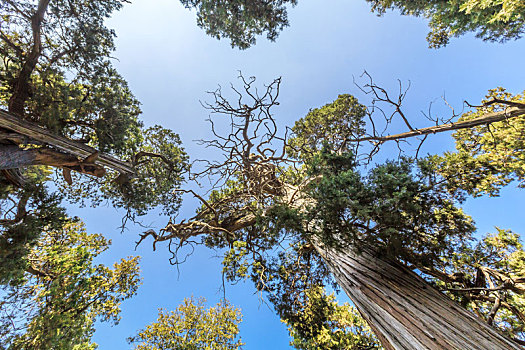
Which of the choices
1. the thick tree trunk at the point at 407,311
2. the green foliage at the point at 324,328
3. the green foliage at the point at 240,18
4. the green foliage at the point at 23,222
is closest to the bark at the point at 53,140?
the green foliage at the point at 23,222

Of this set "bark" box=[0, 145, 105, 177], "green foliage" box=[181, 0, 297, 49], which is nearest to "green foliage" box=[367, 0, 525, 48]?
"green foliage" box=[181, 0, 297, 49]

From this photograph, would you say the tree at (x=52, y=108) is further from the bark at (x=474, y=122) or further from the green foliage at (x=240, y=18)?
the bark at (x=474, y=122)

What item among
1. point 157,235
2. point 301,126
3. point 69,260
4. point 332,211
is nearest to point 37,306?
point 69,260

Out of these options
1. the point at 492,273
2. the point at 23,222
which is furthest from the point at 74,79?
the point at 492,273

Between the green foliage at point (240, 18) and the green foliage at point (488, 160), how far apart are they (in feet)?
13.4

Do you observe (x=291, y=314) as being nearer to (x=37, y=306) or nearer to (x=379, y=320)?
(x=379, y=320)

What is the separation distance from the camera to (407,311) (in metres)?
1.74

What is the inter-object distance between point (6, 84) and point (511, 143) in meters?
9.10

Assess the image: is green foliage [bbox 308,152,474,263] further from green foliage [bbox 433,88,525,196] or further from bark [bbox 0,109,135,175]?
bark [bbox 0,109,135,175]

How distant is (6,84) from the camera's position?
4.10 metres

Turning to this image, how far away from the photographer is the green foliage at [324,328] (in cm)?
390

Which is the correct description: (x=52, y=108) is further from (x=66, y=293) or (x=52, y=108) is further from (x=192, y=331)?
(x=192, y=331)

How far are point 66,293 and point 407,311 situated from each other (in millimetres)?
5206

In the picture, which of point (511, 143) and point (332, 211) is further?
point (511, 143)
